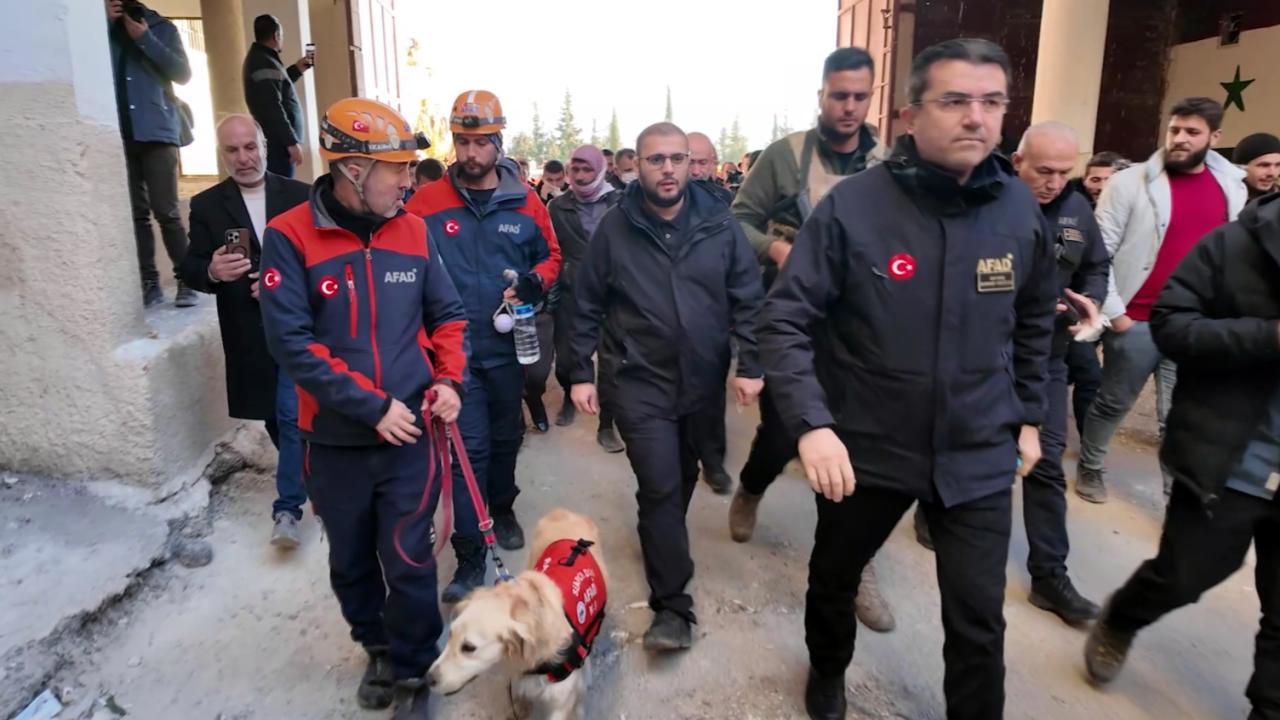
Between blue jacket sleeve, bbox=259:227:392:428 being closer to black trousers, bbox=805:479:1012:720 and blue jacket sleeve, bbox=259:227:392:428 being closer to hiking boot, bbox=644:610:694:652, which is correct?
hiking boot, bbox=644:610:694:652

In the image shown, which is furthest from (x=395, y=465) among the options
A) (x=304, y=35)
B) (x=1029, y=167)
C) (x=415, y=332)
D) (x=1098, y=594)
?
(x=304, y=35)

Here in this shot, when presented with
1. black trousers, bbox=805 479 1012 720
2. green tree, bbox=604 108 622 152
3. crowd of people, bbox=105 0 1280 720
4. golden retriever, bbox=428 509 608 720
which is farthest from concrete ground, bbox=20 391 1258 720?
green tree, bbox=604 108 622 152

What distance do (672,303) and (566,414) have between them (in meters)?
3.53

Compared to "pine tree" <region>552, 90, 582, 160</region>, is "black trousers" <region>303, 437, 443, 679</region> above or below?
below

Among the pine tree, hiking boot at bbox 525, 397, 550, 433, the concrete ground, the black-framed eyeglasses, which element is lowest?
the concrete ground

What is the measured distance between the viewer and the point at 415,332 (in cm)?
303

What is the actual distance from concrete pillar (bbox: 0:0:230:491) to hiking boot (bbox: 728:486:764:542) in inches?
122

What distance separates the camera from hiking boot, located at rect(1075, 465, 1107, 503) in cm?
518

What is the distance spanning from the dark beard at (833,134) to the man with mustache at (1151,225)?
2.07 meters

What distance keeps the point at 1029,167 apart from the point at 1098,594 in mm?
2243

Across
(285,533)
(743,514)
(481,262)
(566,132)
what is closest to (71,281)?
(285,533)

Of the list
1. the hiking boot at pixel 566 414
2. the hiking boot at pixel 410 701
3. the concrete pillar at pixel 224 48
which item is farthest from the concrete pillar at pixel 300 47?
the hiking boot at pixel 410 701

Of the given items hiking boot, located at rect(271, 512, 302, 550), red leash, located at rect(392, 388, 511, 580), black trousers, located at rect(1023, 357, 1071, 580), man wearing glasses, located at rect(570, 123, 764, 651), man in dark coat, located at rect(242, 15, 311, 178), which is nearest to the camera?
red leash, located at rect(392, 388, 511, 580)

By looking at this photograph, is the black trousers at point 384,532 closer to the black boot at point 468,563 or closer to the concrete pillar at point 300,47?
the black boot at point 468,563
